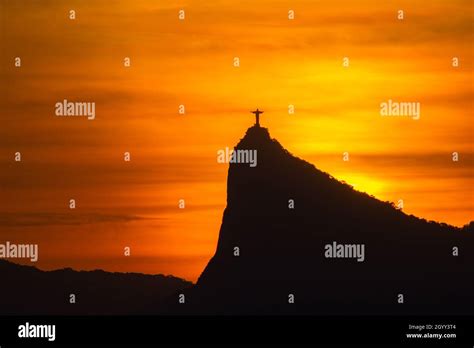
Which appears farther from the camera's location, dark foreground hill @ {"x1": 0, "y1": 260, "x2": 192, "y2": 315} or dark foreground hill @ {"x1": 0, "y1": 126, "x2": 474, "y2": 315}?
dark foreground hill @ {"x1": 0, "y1": 126, "x2": 474, "y2": 315}

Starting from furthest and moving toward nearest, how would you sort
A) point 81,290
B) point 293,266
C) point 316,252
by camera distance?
point 316,252, point 293,266, point 81,290

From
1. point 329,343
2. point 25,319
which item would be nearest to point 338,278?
point 329,343

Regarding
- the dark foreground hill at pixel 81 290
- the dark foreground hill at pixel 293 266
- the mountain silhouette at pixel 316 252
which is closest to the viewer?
the dark foreground hill at pixel 81 290

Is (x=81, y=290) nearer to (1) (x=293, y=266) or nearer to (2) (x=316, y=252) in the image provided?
(1) (x=293, y=266)

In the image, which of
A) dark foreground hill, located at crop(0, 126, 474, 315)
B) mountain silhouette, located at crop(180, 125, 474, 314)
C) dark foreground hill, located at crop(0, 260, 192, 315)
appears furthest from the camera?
mountain silhouette, located at crop(180, 125, 474, 314)

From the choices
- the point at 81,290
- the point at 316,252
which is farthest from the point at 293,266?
the point at 81,290

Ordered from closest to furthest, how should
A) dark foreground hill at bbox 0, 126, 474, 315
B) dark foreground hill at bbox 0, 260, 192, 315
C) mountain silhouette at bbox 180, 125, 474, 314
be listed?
dark foreground hill at bbox 0, 260, 192, 315, dark foreground hill at bbox 0, 126, 474, 315, mountain silhouette at bbox 180, 125, 474, 314
